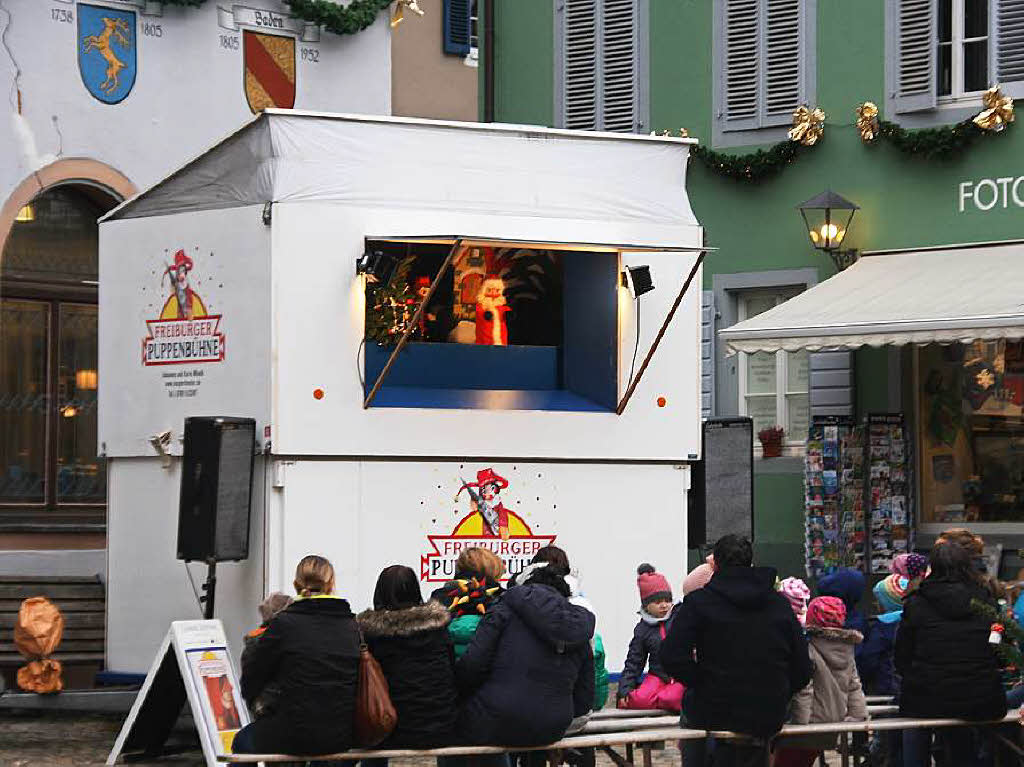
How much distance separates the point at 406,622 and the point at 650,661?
8.13ft

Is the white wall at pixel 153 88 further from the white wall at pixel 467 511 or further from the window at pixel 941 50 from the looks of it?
the white wall at pixel 467 511

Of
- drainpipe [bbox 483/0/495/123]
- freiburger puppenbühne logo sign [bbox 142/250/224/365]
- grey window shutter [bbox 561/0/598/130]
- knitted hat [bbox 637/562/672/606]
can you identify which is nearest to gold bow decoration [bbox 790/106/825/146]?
grey window shutter [bbox 561/0/598/130]

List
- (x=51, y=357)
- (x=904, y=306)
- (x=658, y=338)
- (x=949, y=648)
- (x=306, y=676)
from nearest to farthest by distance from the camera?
(x=306, y=676)
(x=949, y=648)
(x=658, y=338)
(x=904, y=306)
(x=51, y=357)

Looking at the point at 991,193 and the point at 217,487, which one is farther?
the point at 991,193

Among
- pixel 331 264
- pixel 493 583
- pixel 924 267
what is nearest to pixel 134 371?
pixel 331 264

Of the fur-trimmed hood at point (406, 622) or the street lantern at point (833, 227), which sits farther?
the street lantern at point (833, 227)

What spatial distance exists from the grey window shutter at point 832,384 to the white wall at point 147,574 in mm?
8509

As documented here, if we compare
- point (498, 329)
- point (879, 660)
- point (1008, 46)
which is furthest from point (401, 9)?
point (879, 660)

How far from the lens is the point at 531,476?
43.4 ft

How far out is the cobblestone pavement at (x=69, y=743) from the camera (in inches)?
476

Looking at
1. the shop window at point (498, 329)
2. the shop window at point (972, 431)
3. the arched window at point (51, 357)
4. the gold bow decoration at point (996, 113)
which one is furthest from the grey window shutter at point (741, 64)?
the shop window at point (498, 329)

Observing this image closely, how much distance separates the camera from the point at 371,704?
357 inches

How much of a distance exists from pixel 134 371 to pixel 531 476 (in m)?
2.43

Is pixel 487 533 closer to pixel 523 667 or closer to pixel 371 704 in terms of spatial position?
pixel 523 667
